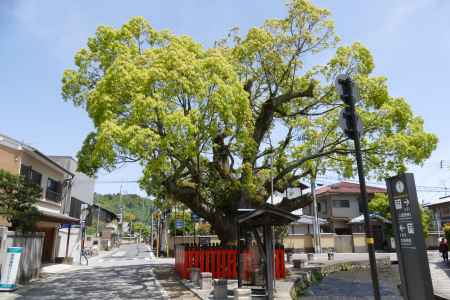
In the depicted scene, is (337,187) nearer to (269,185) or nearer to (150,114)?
(269,185)

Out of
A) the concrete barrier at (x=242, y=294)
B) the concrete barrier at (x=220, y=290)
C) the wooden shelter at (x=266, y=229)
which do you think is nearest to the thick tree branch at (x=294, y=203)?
the wooden shelter at (x=266, y=229)

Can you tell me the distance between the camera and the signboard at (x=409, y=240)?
20.4 feet

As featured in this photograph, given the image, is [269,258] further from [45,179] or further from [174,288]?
[45,179]

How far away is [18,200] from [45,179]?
9374 millimetres

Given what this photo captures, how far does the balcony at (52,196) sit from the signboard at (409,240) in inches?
908

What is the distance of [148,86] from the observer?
39.2 feet

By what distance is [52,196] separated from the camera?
2445 centimetres

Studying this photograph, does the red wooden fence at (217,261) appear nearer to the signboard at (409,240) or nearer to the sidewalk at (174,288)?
the sidewalk at (174,288)

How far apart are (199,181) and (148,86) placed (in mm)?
5245

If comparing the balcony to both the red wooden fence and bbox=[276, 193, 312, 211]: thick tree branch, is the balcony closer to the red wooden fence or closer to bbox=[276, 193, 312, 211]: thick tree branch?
the red wooden fence

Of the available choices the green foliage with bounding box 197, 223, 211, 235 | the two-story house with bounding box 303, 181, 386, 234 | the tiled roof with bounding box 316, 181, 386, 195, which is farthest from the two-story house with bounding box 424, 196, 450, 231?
the green foliage with bounding box 197, 223, 211, 235

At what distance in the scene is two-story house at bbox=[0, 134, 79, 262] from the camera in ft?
61.9

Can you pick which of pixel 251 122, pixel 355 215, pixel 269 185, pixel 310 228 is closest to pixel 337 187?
pixel 355 215

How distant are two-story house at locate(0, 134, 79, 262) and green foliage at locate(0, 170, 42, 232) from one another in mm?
1899
